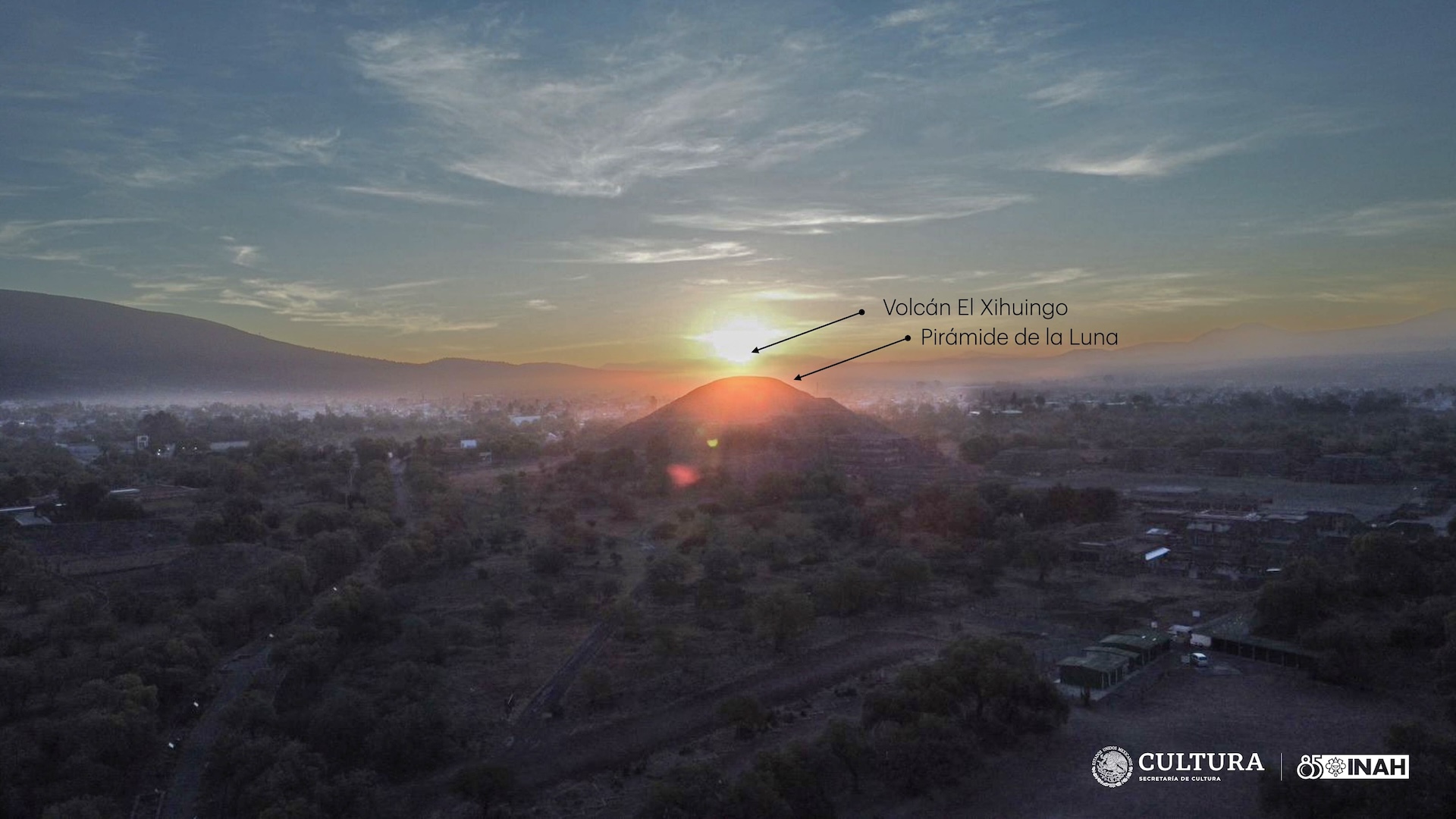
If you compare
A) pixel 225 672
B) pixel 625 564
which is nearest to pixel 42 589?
pixel 225 672

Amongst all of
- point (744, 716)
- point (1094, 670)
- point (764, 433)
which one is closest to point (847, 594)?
point (1094, 670)

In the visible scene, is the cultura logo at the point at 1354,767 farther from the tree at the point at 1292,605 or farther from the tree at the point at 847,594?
the tree at the point at 847,594

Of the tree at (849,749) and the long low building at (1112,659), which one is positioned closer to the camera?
the tree at (849,749)

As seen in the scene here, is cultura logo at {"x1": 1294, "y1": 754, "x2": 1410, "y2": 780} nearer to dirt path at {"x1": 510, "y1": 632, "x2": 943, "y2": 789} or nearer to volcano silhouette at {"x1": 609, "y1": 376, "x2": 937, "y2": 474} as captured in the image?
dirt path at {"x1": 510, "y1": 632, "x2": 943, "y2": 789}

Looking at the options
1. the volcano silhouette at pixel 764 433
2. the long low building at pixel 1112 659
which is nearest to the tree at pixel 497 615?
the long low building at pixel 1112 659

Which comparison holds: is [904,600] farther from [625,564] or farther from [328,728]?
[328,728]

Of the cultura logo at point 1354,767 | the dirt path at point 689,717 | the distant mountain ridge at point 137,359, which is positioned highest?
the distant mountain ridge at point 137,359
